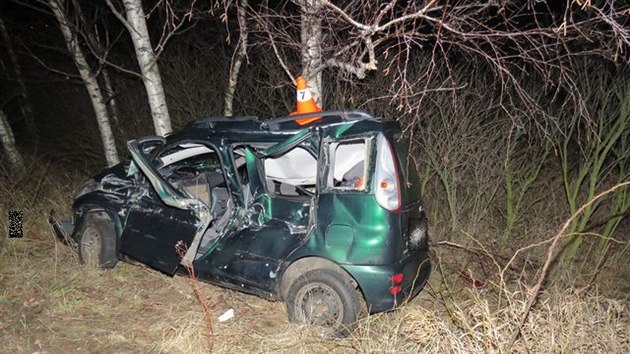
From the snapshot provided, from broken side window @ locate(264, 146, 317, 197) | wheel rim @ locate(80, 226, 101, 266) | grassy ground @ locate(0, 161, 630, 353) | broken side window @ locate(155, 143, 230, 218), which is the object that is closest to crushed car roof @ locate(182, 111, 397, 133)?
broken side window @ locate(155, 143, 230, 218)

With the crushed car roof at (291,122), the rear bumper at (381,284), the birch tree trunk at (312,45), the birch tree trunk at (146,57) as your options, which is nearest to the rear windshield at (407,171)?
the crushed car roof at (291,122)

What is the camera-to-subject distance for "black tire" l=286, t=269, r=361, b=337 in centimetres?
389

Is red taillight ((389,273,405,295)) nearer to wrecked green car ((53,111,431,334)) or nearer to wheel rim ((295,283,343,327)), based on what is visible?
wrecked green car ((53,111,431,334))

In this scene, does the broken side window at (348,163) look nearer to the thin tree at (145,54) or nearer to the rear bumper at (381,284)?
the rear bumper at (381,284)

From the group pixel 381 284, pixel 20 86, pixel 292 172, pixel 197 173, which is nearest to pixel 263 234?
pixel 292 172

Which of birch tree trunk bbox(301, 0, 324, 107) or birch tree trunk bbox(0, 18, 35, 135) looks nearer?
birch tree trunk bbox(301, 0, 324, 107)

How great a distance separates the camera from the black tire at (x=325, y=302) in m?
3.89

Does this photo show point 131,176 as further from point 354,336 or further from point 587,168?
point 587,168

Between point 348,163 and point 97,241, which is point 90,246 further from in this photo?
point 348,163

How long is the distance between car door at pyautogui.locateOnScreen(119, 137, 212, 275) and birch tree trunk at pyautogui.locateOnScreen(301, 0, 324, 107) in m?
1.85

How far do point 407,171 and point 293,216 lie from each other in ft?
3.63

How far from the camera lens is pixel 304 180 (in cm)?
494

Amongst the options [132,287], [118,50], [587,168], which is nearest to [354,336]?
[132,287]

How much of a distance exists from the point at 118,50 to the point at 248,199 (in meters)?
11.1
